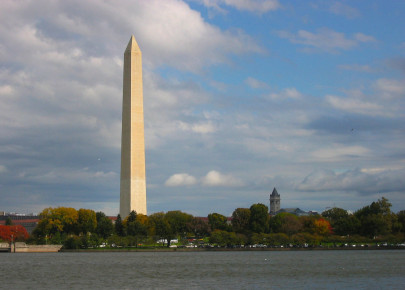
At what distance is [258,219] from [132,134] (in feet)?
73.4

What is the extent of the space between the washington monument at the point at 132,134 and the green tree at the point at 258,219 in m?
16.5

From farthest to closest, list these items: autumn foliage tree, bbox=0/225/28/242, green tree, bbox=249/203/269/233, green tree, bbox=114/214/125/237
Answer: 1. autumn foliage tree, bbox=0/225/28/242
2. green tree, bbox=249/203/269/233
3. green tree, bbox=114/214/125/237

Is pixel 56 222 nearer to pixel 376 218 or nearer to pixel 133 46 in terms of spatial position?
pixel 133 46

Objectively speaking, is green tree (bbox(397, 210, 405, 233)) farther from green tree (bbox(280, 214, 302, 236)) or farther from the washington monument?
the washington monument

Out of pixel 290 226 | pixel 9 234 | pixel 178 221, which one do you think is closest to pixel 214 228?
pixel 178 221

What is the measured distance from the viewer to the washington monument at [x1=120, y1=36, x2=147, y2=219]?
9356 centimetres

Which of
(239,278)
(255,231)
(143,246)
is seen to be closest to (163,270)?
(239,278)

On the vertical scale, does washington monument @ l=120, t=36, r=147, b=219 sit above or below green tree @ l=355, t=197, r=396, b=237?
above

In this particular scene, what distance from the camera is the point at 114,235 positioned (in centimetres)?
9144

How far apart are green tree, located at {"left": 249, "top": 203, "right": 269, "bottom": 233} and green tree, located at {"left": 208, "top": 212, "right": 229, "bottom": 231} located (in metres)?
5.48

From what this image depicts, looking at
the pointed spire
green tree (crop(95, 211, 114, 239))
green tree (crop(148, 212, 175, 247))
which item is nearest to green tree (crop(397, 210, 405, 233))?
green tree (crop(148, 212, 175, 247))

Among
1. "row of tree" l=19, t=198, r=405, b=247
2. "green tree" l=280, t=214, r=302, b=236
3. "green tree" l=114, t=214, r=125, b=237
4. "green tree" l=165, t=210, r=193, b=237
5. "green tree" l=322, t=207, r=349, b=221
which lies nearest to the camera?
"row of tree" l=19, t=198, r=405, b=247

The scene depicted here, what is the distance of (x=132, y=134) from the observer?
94.2m

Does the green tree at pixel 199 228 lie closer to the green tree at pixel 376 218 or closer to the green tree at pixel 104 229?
the green tree at pixel 104 229
